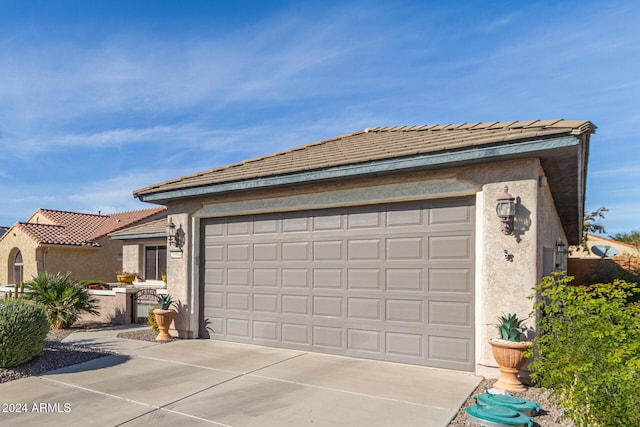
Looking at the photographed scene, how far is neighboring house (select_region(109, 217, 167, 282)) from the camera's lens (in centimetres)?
2066

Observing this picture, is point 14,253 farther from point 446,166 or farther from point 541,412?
point 541,412

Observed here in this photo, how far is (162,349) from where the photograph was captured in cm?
908

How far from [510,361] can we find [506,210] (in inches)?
86.5

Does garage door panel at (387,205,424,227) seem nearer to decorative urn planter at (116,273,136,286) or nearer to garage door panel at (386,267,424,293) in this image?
garage door panel at (386,267,424,293)

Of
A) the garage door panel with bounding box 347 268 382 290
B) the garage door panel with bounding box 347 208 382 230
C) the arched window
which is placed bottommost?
the arched window

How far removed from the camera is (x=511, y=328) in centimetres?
643

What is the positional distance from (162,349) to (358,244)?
4593 mm

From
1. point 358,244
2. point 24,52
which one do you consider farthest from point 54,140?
point 358,244

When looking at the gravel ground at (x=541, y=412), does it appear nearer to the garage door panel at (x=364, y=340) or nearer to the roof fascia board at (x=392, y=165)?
the garage door panel at (x=364, y=340)

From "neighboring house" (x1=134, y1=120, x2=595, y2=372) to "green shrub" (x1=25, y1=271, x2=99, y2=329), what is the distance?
3496 mm

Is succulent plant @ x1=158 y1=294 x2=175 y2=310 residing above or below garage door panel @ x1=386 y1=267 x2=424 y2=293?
below

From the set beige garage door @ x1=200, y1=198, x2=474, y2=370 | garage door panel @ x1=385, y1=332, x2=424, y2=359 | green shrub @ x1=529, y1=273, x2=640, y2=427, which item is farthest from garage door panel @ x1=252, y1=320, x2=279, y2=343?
green shrub @ x1=529, y1=273, x2=640, y2=427

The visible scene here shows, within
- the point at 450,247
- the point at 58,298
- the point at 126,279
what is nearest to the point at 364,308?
the point at 450,247

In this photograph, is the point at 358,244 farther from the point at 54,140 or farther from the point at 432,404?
the point at 54,140
